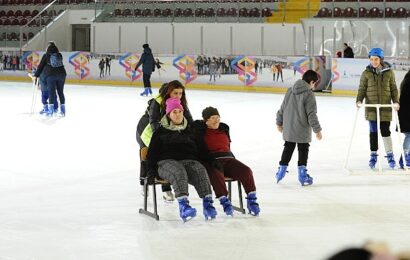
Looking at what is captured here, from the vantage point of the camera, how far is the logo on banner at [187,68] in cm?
2169

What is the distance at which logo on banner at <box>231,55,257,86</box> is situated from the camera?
20.8 metres

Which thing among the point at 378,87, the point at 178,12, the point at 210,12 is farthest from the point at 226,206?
the point at 178,12

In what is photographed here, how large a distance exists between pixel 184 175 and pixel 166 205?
2.75 feet

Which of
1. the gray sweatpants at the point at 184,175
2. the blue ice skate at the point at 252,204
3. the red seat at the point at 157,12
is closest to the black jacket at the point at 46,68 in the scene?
the gray sweatpants at the point at 184,175

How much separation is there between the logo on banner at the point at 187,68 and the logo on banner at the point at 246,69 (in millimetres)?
1297

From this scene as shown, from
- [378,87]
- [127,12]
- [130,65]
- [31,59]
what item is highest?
[127,12]

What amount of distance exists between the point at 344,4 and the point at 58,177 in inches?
722

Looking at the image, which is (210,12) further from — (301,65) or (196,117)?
(196,117)

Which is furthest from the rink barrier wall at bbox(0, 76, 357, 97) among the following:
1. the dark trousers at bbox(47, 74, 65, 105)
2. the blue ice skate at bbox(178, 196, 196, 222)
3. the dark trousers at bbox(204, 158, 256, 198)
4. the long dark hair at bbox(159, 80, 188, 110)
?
the blue ice skate at bbox(178, 196, 196, 222)

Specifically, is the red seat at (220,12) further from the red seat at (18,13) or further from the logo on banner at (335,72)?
the red seat at (18,13)

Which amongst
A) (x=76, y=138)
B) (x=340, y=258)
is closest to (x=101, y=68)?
(x=76, y=138)

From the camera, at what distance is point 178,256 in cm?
432

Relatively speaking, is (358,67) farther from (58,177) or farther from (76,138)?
(58,177)

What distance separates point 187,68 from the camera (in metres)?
21.8
